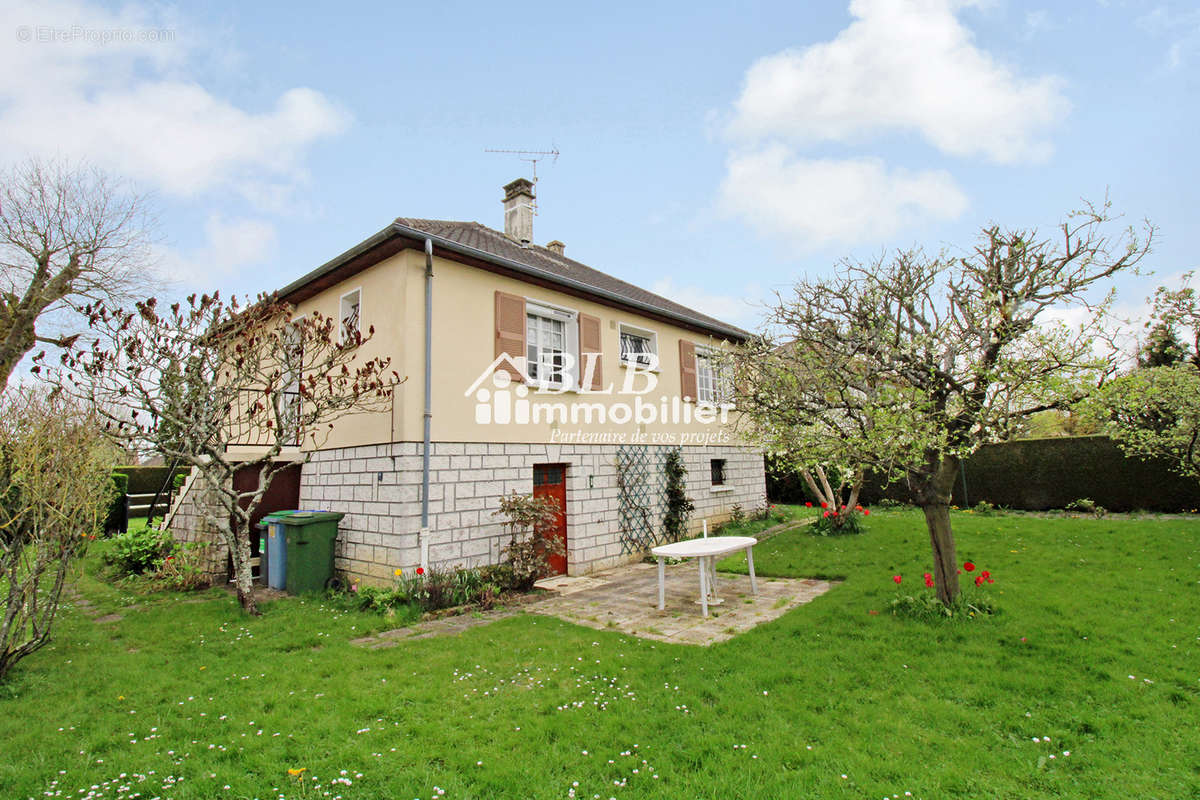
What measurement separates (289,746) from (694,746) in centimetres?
236

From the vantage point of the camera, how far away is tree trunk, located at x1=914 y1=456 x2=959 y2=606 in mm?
5320

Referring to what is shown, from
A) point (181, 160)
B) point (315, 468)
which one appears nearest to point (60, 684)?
point (315, 468)

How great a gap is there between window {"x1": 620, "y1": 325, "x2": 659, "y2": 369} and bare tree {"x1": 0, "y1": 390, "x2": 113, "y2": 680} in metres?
7.42

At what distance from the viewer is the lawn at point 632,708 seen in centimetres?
279

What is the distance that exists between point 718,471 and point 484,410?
21.7 ft

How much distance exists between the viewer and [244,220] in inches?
381

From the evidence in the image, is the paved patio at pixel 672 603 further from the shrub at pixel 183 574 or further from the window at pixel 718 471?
the shrub at pixel 183 574

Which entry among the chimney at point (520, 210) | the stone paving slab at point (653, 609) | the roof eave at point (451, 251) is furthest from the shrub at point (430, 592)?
the chimney at point (520, 210)

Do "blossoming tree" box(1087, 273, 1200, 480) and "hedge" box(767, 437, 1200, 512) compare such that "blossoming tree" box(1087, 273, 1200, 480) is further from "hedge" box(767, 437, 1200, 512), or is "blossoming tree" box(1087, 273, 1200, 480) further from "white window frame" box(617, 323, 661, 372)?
"white window frame" box(617, 323, 661, 372)

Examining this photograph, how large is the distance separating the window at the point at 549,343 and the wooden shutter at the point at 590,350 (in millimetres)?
140

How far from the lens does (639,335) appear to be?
35.7ft

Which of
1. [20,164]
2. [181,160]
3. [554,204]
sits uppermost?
[20,164]

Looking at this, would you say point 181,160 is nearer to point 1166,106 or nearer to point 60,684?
point 60,684

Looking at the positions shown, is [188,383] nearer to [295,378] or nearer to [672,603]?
[295,378]
